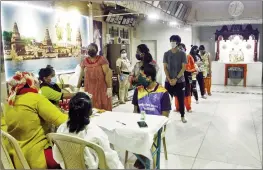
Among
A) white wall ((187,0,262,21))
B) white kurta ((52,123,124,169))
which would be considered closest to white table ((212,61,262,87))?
white wall ((187,0,262,21))

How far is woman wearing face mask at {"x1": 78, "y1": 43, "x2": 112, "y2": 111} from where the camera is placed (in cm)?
250

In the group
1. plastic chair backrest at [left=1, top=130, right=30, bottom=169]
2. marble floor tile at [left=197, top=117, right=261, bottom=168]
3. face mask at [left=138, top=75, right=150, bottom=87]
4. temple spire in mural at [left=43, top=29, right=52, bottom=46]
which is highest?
temple spire in mural at [left=43, top=29, right=52, bottom=46]

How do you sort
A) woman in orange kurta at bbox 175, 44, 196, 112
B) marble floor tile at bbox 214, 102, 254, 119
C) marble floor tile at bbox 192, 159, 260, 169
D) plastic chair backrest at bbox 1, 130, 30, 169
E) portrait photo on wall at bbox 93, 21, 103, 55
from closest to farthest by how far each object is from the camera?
plastic chair backrest at bbox 1, 130, 30, 169 → marble floor tile at bbox 192, 159, 260, 169 → marble floor tile at bbox 214, 102, 254, 119 → woman in orange kurta at bbox 175, 44, 196, 112 → portrait photo on wall at bbox 93, 21, 103, 55

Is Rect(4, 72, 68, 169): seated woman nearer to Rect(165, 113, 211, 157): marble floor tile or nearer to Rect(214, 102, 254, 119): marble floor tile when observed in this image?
Rect(165, 113, 211, 157): marble floor tile

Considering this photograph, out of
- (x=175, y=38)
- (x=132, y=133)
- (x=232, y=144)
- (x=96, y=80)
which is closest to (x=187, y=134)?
(x=232, y=144)

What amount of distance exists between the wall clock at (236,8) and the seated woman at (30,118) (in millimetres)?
3755

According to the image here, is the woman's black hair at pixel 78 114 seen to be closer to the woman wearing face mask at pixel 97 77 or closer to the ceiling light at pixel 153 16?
the woman wearing face mask at pixel 97 77

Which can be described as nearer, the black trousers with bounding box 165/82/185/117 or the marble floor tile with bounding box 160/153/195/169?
the marble floor tile with bounding box 160/153/195/169

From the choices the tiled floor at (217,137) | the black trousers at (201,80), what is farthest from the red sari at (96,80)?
the black trousers at (201,80)

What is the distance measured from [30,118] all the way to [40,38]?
2136 millimetres

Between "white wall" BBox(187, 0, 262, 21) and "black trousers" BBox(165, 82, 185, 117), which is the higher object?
"white wall" BBox(187, 0, 262, 21)

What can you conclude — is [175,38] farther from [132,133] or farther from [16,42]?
[16,42]

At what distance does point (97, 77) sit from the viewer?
8.31 feet

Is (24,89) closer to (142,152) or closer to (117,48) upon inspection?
(142,152)
